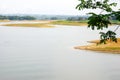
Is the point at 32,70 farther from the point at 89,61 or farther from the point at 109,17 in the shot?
the point at 109,17

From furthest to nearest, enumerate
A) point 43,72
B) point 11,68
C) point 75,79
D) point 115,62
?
point 115,62 < point 11,68 < point 43,72 < point 75,79

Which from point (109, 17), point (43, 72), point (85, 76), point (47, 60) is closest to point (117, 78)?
point (85, 76)

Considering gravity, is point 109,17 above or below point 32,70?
above

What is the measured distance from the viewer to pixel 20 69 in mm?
21203

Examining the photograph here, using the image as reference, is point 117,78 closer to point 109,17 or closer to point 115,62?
point 115,62

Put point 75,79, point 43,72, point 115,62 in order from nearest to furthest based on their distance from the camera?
point 75,79, point 43,72, point 115,62

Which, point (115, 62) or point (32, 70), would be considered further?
point (115, 62)

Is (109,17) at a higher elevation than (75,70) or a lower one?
higher

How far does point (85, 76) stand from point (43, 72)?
298cm

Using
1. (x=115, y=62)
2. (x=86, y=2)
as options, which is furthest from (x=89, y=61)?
(x=86, y=2)

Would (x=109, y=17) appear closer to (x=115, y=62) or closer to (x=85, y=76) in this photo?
(x=85, y=76)

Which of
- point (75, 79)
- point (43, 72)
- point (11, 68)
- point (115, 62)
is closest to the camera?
point (75, 79)

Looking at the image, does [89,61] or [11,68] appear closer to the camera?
[11,68]

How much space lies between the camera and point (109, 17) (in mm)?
6301
